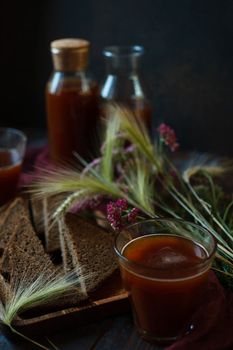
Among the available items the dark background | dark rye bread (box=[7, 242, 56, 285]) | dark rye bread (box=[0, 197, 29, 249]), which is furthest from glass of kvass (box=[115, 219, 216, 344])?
the dark background

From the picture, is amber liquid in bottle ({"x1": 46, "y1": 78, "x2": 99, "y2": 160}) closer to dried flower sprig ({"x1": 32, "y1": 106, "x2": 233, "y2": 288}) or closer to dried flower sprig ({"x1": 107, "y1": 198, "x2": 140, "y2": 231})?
dried flower sprig ({"x1": 32, "y1": 106, "x2": 233, "y2": 288})

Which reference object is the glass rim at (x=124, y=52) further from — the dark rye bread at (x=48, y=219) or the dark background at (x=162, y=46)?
the dark rye bread at (x=48, y=219)

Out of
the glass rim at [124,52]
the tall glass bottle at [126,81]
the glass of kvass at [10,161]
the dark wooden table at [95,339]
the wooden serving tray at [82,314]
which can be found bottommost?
the dark wooden table at [95,339]

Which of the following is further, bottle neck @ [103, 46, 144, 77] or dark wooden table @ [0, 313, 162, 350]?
bottle neck @ [103, 46, 144, 77]

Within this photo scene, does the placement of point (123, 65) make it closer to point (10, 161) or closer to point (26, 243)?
point (10, 161)

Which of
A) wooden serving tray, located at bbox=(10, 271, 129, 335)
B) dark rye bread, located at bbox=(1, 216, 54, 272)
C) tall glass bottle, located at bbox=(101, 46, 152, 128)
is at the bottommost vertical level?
wooden serving tray, located at bbox=(10, 271, 129, 335)

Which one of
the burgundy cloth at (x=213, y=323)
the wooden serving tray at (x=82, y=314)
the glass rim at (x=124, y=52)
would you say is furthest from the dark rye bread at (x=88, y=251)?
the glass rim at (x=124, y=52)

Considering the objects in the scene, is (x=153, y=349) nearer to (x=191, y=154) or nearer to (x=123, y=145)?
(x=123, y=145)

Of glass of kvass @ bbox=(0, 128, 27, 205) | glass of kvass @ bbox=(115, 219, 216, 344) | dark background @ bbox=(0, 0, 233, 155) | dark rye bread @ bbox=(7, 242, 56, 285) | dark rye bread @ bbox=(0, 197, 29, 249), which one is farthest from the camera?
dark background @ bbox=(0, 0, 233, 155)
